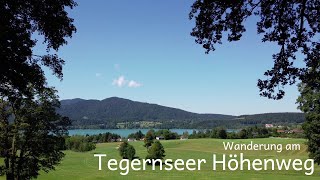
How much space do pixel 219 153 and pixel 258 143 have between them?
803 inches

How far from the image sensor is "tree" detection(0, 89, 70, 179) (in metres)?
29.4

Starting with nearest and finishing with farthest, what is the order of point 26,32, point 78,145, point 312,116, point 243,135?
point 26,32
point 312,116
point 78,145
point 243,135

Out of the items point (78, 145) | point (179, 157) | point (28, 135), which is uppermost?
point (28, 135)

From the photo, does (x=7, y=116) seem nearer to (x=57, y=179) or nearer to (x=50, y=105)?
(x=50, y=105)

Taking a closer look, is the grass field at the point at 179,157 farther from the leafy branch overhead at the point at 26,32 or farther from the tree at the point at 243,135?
the leafy branch overhead at the point at 26,32

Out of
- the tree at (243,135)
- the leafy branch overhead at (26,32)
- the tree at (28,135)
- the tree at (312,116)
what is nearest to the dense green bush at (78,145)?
the tree at (243,135)

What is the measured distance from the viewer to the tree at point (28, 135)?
29.4 meters

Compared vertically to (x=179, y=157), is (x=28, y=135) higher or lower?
higher

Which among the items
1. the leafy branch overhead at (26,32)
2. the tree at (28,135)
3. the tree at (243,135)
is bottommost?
the tree at (243,135)

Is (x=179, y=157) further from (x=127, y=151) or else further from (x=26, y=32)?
(x=26, y=32)

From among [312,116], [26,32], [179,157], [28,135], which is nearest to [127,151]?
[179,157]

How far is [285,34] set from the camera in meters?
11.6

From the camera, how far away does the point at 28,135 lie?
29.7m

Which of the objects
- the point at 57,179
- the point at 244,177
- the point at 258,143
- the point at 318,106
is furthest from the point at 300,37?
the point at 258,143
